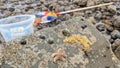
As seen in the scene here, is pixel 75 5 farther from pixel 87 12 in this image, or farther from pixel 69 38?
pixel 69 38

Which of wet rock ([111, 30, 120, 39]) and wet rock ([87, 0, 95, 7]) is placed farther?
wet rock ([87, 0, 95, 7])

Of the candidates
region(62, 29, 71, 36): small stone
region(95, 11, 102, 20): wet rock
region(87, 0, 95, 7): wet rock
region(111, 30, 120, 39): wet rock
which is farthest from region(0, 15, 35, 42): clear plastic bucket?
region(87, 0, 95, 7): wet rock

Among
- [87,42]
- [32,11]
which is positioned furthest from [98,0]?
Answer: [87,42]

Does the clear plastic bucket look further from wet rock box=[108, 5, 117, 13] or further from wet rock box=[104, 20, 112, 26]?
wet rock box=[108, 5, 117, 13]

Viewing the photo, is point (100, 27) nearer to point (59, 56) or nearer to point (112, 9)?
point (112, 9)

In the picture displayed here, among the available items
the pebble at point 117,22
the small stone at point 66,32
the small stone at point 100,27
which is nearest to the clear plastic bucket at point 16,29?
the small stone at point 66,32
